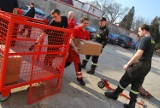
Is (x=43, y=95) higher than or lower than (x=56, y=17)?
lower

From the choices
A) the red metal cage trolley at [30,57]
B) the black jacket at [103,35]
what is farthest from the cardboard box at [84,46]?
the black jacket at [103,35]

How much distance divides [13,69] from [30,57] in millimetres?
495

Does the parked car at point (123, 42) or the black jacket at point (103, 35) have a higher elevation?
the black jacket at point (103, 35)

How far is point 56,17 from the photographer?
557 cm

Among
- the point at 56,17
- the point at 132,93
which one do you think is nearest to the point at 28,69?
the point at 56,17

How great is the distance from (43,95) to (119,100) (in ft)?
7.20

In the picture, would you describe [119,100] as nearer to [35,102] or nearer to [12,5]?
[35,102]

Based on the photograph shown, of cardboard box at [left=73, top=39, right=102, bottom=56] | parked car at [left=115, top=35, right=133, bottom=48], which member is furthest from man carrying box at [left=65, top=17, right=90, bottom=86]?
parked car at [left=115, top=35, right=133, bottom=48]

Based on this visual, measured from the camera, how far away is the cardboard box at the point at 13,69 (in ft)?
13.6

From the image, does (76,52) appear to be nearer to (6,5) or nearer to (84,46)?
(84,46)

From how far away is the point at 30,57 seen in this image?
4625mm

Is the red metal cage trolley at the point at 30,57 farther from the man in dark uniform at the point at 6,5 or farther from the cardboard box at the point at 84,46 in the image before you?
the man in dark uniform at the point at 6,5

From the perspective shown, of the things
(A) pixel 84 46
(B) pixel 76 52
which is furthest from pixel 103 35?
(B) pixel 76 52

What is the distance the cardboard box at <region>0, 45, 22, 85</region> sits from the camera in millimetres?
4137
